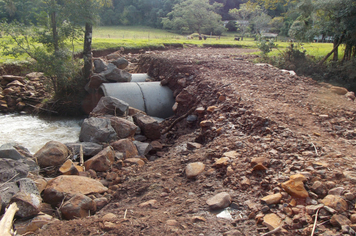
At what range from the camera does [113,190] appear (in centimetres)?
438

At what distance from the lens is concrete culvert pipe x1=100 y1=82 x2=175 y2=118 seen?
8602mm

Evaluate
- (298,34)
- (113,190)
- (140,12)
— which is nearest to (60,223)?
(113,190)

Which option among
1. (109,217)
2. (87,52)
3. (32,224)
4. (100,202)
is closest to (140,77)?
(87,52)

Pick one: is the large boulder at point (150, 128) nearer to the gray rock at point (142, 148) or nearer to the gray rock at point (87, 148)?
the gray rock at point (142, 148)

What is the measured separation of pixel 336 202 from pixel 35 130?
8.24 m

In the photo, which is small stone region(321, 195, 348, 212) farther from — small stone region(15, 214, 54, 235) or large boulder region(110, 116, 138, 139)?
large boulder region(110, 116, 138, 139)

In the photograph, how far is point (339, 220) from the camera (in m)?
2.32

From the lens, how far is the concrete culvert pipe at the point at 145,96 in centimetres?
860

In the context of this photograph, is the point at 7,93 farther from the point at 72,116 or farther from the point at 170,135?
the point at 170,135

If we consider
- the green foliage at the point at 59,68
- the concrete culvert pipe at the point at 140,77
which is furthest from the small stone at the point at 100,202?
the concrete culvert pipe at the point at 140,77

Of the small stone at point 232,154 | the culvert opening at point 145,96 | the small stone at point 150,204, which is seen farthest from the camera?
the culvert opening at point 145,96

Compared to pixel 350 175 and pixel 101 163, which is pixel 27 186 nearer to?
pixel 101 163

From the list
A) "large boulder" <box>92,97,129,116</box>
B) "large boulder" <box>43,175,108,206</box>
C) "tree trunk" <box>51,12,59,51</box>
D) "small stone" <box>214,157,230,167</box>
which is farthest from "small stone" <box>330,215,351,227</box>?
"tree trunk" <box>51,12,59,51</box>

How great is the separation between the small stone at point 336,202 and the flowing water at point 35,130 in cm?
648
